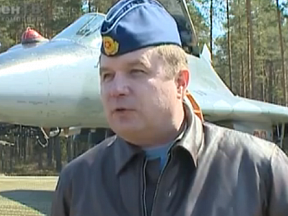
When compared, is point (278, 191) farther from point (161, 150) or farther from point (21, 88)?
point (21, 88)

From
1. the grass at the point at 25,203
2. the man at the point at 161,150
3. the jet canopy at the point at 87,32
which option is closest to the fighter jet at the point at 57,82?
the jet canopy at the point at 87,32

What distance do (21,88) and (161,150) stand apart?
264 inches

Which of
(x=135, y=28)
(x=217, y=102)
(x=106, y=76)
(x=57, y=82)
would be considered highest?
(x=135, y=28)

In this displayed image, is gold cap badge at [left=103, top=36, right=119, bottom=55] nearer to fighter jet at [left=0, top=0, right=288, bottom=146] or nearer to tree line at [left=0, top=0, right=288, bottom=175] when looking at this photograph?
fighter jet at [left=0, top=0, right=288, bottom=146]

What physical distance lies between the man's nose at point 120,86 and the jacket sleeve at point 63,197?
0.36 m

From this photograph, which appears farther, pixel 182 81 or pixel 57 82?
pixel 57 82

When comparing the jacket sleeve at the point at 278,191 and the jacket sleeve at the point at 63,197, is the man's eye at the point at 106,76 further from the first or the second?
the jacket sleeve at the point at 278,191

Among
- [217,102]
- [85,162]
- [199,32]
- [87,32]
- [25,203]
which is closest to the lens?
[85,162]

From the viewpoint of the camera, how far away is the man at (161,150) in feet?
5.56

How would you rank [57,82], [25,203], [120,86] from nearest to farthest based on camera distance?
→ [120,86] < [57,82] < [25,203]

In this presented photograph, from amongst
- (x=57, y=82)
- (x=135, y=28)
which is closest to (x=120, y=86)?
(x=135, y=28)

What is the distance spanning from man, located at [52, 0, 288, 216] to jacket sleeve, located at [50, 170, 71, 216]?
0.10 m

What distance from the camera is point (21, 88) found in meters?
8.25

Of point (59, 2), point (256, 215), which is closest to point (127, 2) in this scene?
point (256, 215)
